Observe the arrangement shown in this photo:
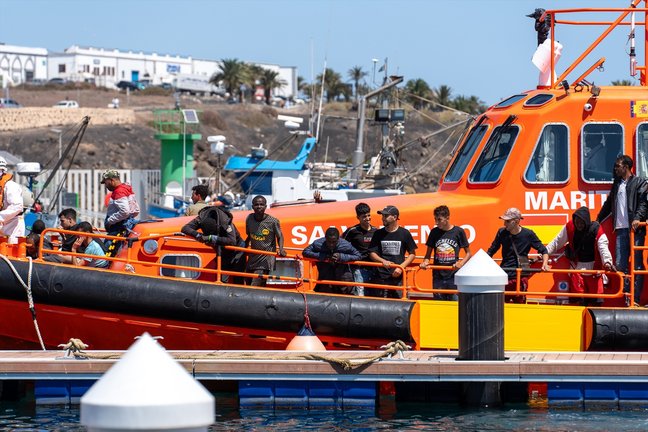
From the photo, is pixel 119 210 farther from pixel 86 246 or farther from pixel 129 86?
pixel 129 86

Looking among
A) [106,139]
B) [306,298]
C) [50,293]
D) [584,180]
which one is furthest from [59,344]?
[106,139]

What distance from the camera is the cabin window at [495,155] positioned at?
10766 millimetres

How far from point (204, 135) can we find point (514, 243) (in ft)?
200

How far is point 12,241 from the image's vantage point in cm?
1106

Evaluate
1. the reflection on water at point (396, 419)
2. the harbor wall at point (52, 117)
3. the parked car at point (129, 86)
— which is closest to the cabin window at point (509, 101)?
the reflection on water at point (396, 419)

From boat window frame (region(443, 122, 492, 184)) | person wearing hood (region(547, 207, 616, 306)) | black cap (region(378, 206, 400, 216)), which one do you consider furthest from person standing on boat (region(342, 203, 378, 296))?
person wearing hood (region(547, 207, 616, 306))

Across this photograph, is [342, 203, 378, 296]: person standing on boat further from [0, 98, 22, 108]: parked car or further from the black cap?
[0, 98, 22, 108]: parked car

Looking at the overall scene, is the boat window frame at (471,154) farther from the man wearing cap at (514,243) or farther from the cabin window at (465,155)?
the man wearing cap at (514,243)

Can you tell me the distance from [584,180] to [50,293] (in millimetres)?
5027

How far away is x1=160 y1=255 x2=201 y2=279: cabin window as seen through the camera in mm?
11000

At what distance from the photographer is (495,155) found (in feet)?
35.7

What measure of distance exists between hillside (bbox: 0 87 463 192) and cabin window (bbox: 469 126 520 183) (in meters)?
38.8

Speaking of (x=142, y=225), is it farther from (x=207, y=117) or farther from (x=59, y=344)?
(x=207, y=117)

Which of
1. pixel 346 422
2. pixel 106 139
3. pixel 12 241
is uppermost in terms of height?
pixel 106 139
